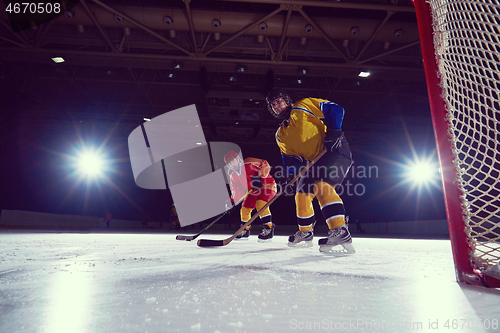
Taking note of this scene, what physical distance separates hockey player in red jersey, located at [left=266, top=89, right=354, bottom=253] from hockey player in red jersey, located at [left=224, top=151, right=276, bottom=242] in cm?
138

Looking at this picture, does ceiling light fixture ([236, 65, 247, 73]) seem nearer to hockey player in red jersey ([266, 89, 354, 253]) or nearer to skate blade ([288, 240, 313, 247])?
hockey player in red jersey ([266, 89, 354, 253])

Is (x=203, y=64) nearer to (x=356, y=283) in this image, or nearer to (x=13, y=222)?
(x=356, y=283)

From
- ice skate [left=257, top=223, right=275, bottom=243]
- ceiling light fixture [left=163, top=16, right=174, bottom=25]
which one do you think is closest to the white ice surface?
ice skate [left=257, top=223, right=275, bottom=243]

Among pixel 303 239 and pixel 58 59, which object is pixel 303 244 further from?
pixel 58 59

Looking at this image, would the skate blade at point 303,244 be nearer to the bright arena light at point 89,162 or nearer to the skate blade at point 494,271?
the skate blade at point 494,271

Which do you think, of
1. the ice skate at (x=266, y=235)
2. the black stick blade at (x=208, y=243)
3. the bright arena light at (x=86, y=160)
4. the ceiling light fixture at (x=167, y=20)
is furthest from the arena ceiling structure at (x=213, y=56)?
the black stick blade at (x=208, y=243)

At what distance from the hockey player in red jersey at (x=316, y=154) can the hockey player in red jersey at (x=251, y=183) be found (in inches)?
54.4

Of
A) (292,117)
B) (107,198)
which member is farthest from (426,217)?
(107,198)

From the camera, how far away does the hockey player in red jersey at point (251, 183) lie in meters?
4.10

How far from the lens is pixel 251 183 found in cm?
421

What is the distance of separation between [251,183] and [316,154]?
1936 mm

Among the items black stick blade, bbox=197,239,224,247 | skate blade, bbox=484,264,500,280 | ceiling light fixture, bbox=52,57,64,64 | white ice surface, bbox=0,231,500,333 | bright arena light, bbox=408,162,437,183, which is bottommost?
black stick blade, bbox=197,239,224,247

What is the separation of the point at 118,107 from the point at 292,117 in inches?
362

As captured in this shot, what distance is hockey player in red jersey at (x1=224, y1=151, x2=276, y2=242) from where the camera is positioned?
4.10m
